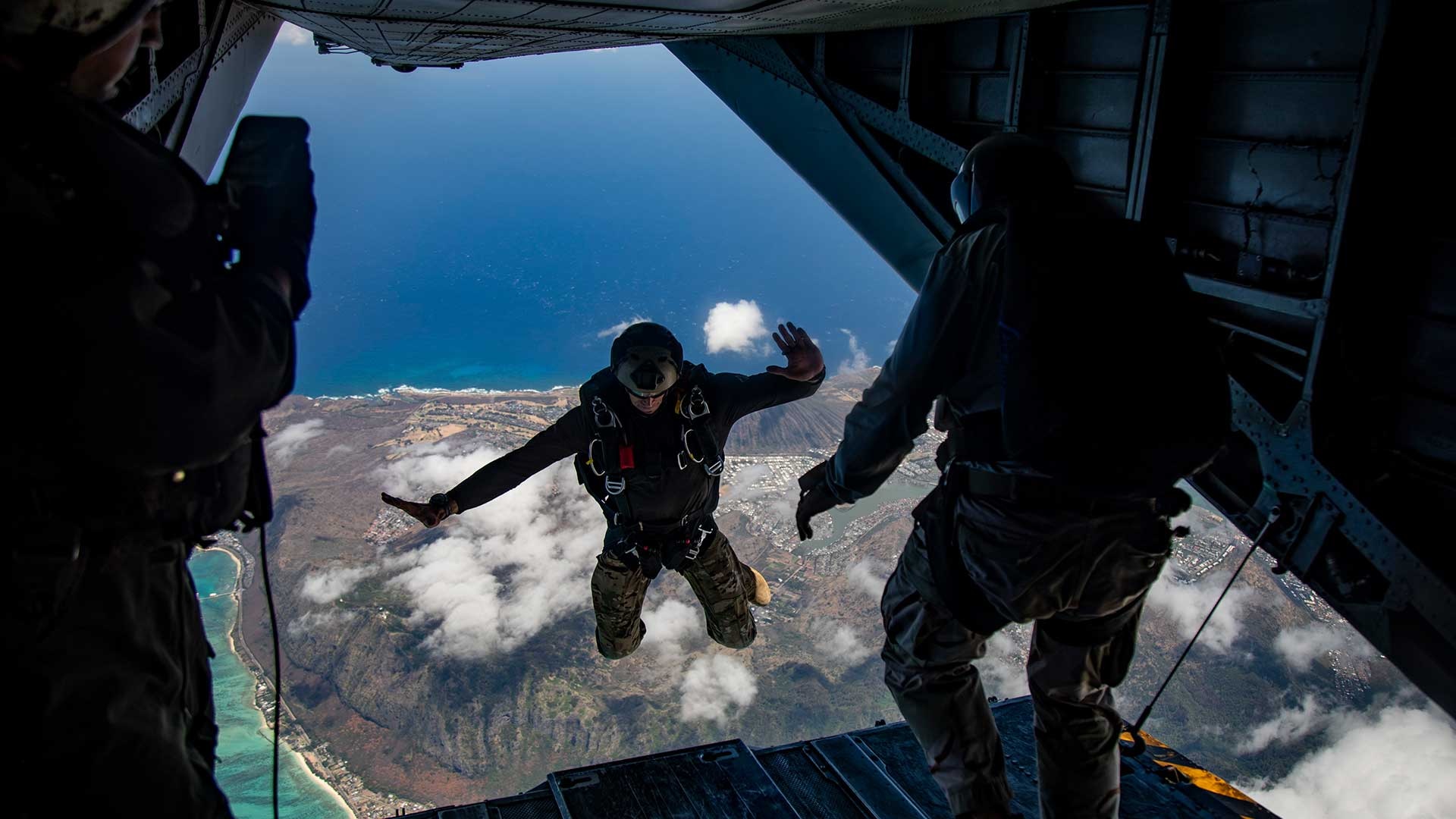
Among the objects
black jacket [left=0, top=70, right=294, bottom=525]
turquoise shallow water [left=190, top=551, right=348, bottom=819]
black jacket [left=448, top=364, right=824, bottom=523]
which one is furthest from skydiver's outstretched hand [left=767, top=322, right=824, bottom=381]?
turquoise shallow water [left=190, top=551, right=348, bottom=819]

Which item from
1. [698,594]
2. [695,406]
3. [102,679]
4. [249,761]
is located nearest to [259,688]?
[249,761]

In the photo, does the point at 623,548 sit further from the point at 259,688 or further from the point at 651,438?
the point at 259,688

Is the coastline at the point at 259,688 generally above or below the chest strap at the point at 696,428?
below

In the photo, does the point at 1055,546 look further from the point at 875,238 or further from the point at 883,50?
the point at 883,50

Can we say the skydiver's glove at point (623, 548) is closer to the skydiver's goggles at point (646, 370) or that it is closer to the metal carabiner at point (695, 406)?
the metal carabiner at point (695, 406)

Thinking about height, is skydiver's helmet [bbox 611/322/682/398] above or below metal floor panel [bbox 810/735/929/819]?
above

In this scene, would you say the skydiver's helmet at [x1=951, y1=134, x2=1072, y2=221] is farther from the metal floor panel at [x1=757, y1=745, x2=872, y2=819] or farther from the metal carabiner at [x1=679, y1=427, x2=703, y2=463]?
the metal floor panel at [x1=757, y1=745, x2=872, y2=819]

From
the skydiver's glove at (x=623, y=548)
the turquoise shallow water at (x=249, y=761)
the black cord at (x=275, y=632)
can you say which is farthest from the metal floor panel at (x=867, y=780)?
the turquoise shallow water at (x=249, y=761)
